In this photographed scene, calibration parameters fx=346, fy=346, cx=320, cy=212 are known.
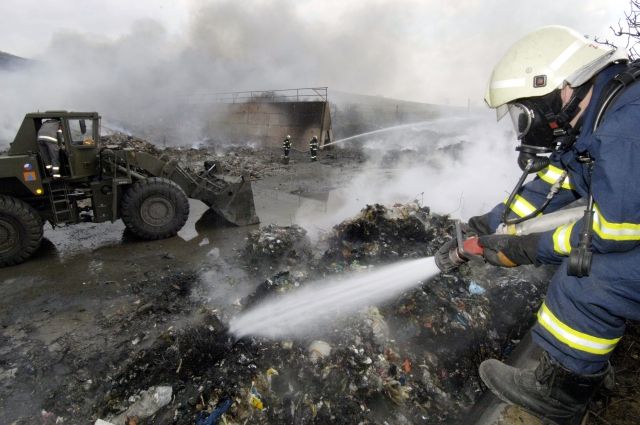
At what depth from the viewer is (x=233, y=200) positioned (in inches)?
249

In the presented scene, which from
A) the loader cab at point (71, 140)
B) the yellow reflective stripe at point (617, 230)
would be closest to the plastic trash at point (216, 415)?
the yellow reflective stripe at point (617, 230)

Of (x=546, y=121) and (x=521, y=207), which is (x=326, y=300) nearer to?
(x=521, y=207)

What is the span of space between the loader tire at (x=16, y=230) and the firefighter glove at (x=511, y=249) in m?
5.54

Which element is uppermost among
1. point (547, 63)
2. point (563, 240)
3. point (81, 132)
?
point (547, 63)

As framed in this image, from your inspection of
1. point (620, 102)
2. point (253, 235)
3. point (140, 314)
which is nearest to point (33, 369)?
point (140, 314)

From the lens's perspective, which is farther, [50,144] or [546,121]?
[50,144]

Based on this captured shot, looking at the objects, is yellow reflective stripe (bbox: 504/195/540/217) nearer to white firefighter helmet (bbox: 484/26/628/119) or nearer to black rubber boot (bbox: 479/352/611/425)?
white firefighter helmet (bbox: 484/26/628/119)

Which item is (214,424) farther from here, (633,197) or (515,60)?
A: (515,60)

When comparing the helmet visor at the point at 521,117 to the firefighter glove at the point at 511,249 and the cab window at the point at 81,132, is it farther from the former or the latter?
the cab window at the point at 81,132

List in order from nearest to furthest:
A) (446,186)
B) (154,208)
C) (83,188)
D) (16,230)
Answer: (16,230) → (83,188) → (154,208) → (446,186)

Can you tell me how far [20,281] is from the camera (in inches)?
171

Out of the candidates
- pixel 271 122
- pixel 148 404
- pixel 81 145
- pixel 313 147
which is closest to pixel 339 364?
pixel 148 404

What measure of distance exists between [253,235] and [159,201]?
1.68m

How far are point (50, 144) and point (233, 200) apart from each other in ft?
9.11
